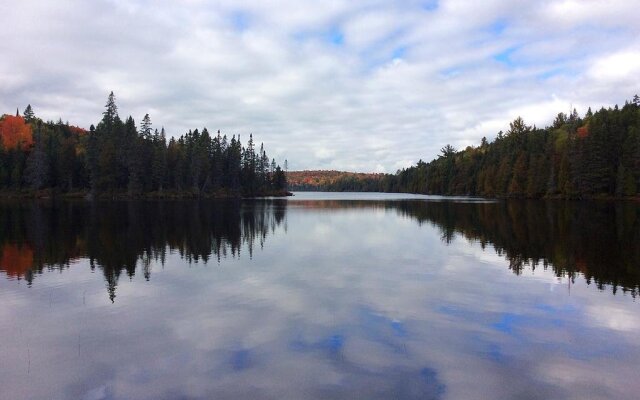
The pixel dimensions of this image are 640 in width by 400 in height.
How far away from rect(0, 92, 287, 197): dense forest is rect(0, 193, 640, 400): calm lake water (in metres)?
88.7

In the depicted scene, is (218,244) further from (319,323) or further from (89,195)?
(89,195)

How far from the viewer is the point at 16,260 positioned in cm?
2394

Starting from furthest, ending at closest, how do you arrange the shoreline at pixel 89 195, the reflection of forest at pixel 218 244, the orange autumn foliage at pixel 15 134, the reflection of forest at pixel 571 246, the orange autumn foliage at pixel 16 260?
1. the orange autumn foliage at pixel 15 134
2. the shoreline at pixel 89 195
3. the reflection of forest at pixel 218 244
4. the orange autumn foliage at pixel 16 260
5. the reflection of forest at pixel 571 246

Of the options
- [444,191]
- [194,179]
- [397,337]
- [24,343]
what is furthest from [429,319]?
[444,191]

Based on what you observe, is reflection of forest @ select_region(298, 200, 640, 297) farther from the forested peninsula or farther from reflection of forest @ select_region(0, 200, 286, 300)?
the forested peninsula

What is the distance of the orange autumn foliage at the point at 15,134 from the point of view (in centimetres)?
12493

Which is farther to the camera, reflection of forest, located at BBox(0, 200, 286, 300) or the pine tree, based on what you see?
the pine tree

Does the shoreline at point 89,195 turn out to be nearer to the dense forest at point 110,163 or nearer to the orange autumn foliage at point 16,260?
the dense forest at point 110,163

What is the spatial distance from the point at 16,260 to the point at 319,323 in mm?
19164

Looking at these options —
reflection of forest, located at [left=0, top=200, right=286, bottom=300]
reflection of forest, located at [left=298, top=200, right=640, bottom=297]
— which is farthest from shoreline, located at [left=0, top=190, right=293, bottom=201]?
reflection of forest, located at [left=298, top=200, right=640, bottom=297]

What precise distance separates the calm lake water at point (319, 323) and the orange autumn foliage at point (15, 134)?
388 feet

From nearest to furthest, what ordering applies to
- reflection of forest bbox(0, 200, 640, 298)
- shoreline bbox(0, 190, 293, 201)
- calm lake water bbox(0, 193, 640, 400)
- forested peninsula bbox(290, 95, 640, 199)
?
calm lake water bbox(0, 193, 640, 400) → reflection of forest bbox(0, 200, 640, 298) → forested peninsula bbox(290, 95, 640, 199) → shoreline bbox(0, 190, 293, 201)

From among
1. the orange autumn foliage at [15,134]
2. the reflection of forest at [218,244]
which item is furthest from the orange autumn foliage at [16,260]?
the orange autumn foliage at [15,134]

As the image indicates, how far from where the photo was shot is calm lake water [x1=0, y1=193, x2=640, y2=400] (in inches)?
372
